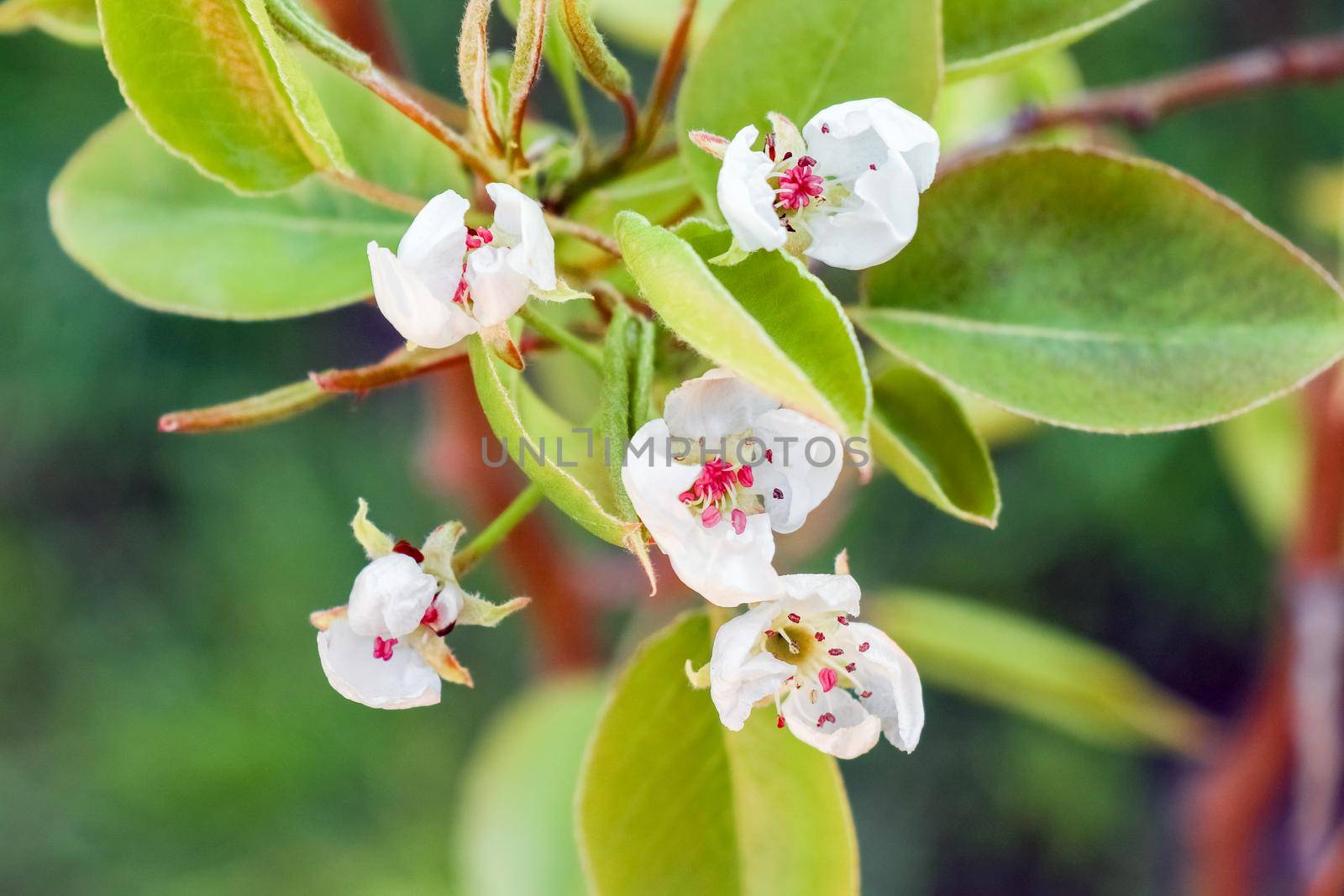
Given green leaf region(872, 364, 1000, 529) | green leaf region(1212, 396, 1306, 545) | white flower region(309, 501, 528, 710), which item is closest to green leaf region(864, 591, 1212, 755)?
green leaf region(1212, 396, 1306, 545)

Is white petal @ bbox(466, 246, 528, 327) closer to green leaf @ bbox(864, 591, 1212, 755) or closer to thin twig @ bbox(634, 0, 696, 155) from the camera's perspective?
thin twig @ bbox(634, 0, 696, 155)

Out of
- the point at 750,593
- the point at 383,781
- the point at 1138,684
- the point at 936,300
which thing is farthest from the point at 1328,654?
the point at 383,781

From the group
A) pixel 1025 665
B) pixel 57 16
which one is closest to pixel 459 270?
pixel 57 16

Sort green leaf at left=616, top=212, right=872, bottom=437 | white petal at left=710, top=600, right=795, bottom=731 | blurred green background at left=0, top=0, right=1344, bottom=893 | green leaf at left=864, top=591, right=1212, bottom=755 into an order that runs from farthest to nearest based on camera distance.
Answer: blurred green background at left=0, top=0, right=1344, bottom=893
green leaf at left=864, top=591, right=1212, bottom=755
white petal at left=710, top=600, right=795, bottom=731
green leaf at left=616, top=212, right=872, bottom=437

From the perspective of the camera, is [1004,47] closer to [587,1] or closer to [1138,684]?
[587,1]

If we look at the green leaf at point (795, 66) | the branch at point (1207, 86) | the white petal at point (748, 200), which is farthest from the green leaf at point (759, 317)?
the branch at point (1207, 86)

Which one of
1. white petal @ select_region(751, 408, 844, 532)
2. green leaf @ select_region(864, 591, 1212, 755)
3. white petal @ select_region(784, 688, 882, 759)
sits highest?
white petal @ select_region(751, 408, 844, 532)
